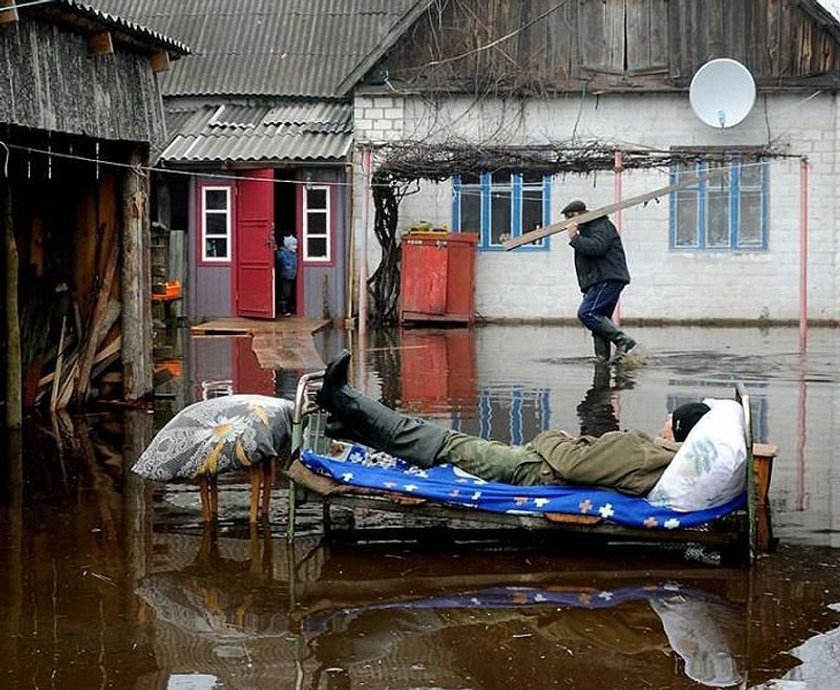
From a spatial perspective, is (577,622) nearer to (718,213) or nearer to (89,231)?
(89,231)

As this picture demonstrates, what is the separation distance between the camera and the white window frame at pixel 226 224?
23.5m

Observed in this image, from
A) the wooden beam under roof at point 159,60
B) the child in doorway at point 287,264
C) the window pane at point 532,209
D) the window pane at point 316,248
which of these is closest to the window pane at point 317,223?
the window pane at point 316,248

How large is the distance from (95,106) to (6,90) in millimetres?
1476

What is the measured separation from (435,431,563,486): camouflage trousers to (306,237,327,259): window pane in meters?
16.1

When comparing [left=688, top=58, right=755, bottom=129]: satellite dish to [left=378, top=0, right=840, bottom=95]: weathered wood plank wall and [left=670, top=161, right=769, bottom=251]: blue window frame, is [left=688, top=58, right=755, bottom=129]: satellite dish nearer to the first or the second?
[left=378, top=0, right=840, bottom=95]: weathered wood plank wall

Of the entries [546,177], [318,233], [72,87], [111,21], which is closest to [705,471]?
[72,87]

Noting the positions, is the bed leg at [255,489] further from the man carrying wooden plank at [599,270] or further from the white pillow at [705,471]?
the man carrying wooden plank at [599,270]

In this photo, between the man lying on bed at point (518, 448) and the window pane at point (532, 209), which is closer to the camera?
the man lying on bed at point (518, 448)

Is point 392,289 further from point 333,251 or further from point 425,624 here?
point 425,624

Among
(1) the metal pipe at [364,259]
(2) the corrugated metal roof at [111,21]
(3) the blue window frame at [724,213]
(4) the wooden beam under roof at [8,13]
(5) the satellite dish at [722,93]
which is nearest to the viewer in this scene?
(4) the wooden beam under roof at [8,13]

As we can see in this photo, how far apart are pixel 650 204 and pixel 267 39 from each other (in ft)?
25.3

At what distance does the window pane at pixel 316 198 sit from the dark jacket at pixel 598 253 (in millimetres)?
8143

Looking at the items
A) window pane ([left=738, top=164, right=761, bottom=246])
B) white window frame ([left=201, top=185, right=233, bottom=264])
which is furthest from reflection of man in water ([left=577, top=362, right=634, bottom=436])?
white window frame ([left=201, top=185, right=233, bottom=264])

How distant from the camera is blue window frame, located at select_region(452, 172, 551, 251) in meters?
23.4
